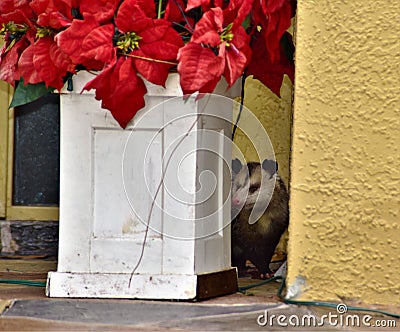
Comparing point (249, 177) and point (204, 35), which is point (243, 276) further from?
point (204, 35)

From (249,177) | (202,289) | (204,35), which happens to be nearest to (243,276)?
(249,177)

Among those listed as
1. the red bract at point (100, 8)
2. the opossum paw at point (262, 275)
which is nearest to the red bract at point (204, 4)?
the red bract at point (100, 8)

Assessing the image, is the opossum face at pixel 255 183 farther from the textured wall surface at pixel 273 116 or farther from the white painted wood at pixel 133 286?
the white painted wood at pixel 133 286

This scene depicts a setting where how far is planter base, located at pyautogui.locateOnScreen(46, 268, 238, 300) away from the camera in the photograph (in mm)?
1625

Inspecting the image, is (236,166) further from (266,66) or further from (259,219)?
(266,66)

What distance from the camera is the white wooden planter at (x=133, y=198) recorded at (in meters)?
1.63

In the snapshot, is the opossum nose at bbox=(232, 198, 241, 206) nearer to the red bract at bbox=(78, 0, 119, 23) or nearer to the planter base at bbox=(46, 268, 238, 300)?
the planter base at bbox=(46, 268, 238, 300)

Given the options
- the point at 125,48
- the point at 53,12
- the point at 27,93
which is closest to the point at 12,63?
the point at 27,93

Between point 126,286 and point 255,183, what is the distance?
713mm

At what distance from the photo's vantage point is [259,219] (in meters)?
2.21

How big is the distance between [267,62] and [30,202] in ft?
3.36

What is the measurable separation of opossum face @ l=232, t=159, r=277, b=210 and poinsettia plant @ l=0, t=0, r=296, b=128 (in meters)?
0.58

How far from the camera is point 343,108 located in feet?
5.17

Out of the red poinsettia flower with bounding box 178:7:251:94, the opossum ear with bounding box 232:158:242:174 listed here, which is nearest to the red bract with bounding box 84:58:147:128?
the red poinsettia flower with bounding box 178:7:251:94
